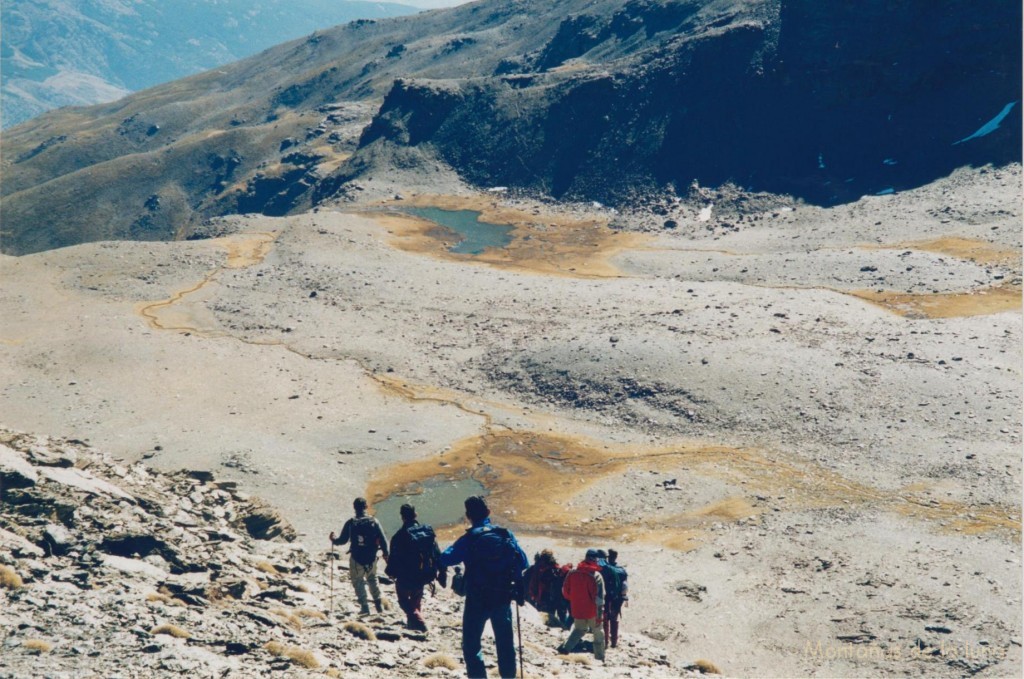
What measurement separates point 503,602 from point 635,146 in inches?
3123

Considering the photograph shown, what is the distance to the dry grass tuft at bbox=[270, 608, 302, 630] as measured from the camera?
53.4 feet

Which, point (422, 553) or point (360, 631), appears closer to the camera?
point (422, 553)

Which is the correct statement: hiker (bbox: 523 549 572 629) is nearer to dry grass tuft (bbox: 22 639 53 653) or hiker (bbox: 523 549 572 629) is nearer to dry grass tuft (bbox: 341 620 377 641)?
dry grass tuft (bbox: 341 620 377 641)

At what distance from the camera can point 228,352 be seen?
1886 inches

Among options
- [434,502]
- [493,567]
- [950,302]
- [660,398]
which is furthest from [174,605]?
[950,302]

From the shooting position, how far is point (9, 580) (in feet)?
48.0

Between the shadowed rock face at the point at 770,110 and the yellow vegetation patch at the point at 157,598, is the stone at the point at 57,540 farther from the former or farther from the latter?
the shadowed rock face at the point at 770,110

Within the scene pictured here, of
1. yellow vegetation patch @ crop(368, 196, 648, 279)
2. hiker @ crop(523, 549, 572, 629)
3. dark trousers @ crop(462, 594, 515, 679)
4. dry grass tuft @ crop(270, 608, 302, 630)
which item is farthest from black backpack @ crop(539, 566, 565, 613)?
yellow vegetation patch @ crop(368, 196, 648, 279)

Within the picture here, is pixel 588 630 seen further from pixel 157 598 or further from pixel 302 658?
pixel 157 598

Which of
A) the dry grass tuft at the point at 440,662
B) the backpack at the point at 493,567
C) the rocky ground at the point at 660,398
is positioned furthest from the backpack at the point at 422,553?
the rocky ground at the point at 660,398

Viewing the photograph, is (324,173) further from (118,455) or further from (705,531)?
(705,531)

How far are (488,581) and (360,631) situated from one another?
4673 millimetres

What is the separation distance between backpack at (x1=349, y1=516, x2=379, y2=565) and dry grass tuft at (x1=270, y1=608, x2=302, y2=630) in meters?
1.96

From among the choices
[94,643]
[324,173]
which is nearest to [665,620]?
[94,643]
